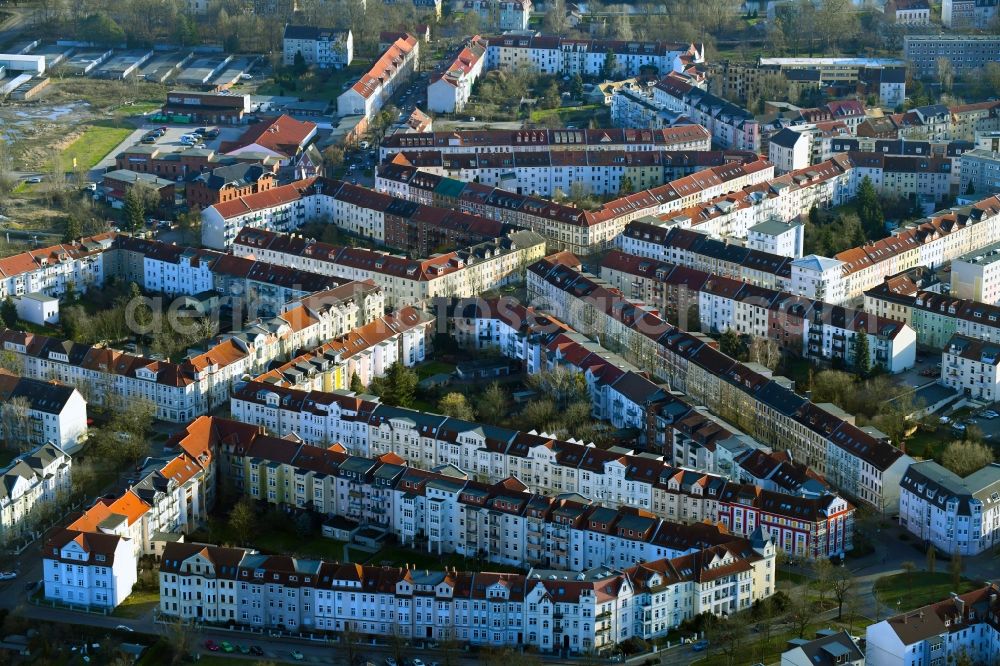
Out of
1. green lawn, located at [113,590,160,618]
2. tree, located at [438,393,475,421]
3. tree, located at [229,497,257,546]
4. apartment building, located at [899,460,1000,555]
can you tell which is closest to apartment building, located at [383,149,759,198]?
tree, located at [438,393,475,421]

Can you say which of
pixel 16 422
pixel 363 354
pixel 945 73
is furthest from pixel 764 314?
pixel 945 73

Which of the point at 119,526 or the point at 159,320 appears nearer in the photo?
the point at 119,526

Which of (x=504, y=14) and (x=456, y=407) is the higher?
(x=504, y=14)

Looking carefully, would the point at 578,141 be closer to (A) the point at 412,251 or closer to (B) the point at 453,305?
(A) the point at 412,251

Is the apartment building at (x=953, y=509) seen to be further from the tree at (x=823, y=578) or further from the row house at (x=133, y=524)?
the row house at (x=133, y=524)

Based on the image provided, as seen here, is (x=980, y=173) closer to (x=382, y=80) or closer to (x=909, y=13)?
(x=909, y=13)

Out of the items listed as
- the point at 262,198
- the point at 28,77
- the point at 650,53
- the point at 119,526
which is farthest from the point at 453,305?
the point at 28,77

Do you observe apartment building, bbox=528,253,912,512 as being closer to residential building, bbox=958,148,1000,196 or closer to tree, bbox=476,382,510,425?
tree, bbox=476,382,510,425
